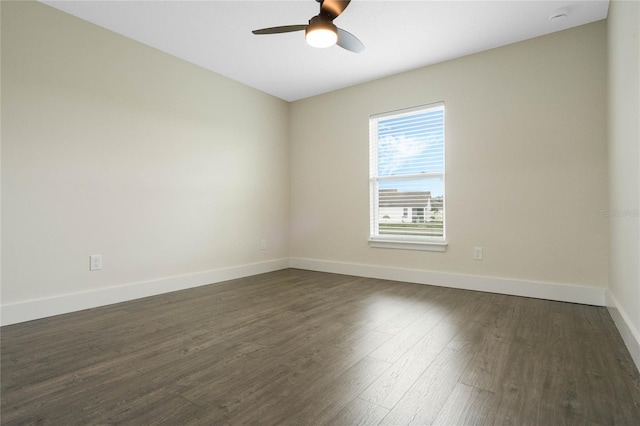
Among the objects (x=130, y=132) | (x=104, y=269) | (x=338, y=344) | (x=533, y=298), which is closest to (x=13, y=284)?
(x=104, y=269)

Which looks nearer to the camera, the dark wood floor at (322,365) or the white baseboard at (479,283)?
the dark wood floor at (322,365)

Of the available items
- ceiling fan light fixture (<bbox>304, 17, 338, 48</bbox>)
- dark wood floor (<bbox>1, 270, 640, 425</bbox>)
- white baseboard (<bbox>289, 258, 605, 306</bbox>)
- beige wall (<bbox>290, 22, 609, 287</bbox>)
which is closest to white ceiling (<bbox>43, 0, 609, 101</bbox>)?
beige wall (<bbox>290, 22, 609, 287</bbox>)

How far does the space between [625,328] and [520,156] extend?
5.66 feet

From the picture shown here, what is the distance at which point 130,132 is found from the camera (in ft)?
10.2

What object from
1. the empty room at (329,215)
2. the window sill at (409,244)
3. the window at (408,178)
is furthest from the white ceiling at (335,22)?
the window sill at (409,244)

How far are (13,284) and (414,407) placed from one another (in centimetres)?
289

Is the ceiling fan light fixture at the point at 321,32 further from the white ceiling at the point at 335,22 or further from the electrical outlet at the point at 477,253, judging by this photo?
the electrical outlet at the point at 477,253

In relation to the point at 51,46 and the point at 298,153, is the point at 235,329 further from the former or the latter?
the point at 298,153

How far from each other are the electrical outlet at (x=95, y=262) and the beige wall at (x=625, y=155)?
378 cm

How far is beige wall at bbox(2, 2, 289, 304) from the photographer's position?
2.46 meters

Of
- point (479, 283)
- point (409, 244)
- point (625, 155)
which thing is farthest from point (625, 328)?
point (409, 244)

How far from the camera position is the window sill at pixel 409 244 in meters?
3.62

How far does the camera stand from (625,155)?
6.66ft

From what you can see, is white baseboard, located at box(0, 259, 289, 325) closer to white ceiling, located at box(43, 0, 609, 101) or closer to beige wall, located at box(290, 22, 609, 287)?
beige wall, located at box(290, 22, 609, 287)
